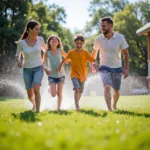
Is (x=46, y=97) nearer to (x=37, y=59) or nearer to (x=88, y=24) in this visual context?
(x=37, y=59)

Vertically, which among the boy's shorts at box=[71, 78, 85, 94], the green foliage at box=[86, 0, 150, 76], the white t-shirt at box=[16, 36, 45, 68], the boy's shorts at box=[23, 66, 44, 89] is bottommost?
the boy's shorts at box=[71, 78, 85, 94]

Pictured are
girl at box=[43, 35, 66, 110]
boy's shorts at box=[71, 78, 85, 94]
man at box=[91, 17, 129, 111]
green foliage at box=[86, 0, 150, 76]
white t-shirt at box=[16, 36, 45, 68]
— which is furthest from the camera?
green foliage at box=[86, 0, 150, 76]

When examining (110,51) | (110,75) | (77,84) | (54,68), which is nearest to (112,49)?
(110,51)

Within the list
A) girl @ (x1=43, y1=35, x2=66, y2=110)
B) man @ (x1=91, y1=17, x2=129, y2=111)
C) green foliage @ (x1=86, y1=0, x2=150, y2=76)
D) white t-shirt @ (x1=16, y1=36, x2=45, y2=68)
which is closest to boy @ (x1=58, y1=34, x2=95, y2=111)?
girl @ (x1=43, y1=35, x2=66, y2=110)

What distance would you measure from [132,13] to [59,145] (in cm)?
4670

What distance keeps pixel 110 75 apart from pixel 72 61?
1.02 m

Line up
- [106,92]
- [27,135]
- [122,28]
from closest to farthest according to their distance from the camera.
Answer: [27,135] → [106,92] → [122,28]

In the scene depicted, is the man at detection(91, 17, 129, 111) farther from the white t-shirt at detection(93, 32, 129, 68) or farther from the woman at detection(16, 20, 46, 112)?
the woman at detection(16, 20, 46, 112)

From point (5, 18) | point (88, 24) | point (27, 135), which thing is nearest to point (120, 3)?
point (88, 24)

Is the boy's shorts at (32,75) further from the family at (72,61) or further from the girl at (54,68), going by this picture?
the girl at (54,68)

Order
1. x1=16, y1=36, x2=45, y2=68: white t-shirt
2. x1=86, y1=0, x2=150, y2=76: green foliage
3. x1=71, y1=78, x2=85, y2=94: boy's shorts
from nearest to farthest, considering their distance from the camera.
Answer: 1. x1=16, y1=36, x2=45, y2=68: white t-shirt
2. x1=71, y1=78, x2=85, y2=94: boy's shorts
3. x1=86, y1=0, x2=150, y2=76: green foliage

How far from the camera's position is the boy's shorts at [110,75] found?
7.64 m

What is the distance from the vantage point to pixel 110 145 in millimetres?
3143

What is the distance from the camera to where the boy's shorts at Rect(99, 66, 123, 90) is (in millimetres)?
7637
